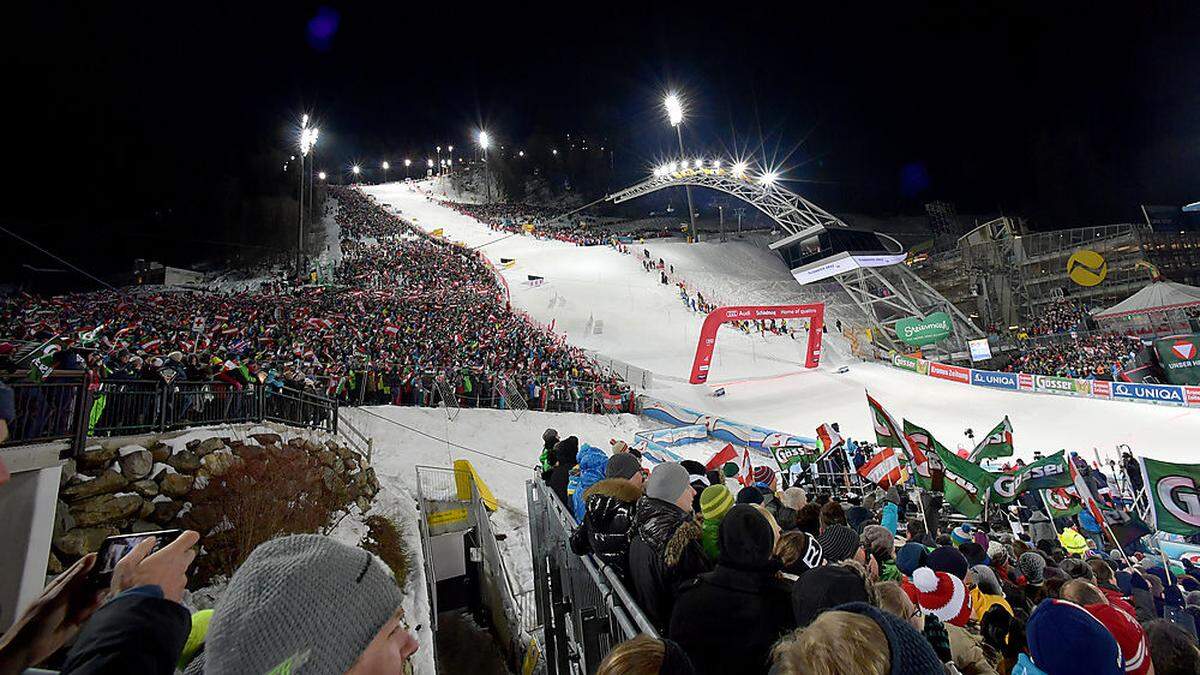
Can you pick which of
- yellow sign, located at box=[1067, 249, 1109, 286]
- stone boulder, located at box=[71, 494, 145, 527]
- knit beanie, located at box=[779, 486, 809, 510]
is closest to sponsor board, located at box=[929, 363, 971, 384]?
yellow sign, located at box=[1067, 249, 1109, 286]

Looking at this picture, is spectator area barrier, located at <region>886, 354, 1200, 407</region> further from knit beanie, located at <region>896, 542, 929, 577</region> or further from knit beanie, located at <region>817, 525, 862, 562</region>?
knit beanie, located at <region>817, 525, 862, 562</region>

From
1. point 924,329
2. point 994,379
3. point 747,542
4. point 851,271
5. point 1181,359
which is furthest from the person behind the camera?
point 851,271

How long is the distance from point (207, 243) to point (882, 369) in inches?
2068

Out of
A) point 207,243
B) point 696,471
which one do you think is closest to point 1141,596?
point 696,471

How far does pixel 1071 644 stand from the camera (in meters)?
1.79

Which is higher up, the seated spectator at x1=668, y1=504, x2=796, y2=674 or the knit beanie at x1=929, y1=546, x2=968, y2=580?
the seated spectator at x1=668, y1=504, x2=796, y2=674

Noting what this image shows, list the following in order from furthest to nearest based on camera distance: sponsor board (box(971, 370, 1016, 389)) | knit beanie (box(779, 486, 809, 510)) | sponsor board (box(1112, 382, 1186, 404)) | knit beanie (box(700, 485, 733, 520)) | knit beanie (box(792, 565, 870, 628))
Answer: sponsor board (box(971, 370, 1016, 389)) < sponsor board (box(1112, 382, 1186, 404)) < knit beanie (box(779, 486, 809, 510)) < knit beanie (box(700, 485, 733, 520)) < knit beanie (box(792, 565, 870, 628))

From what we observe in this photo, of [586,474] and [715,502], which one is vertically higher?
[715,502]

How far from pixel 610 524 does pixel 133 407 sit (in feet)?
23.6

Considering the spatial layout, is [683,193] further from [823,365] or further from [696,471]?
[696,471]

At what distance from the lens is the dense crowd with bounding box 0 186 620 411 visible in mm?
10766

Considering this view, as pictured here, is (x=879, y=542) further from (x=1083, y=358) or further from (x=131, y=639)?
(x=1083, y=358)

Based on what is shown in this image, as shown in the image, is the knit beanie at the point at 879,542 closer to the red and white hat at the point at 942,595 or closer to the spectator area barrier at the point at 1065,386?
the red and white hat at the point at 942,595

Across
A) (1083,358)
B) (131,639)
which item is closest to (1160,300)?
(1083,358)
